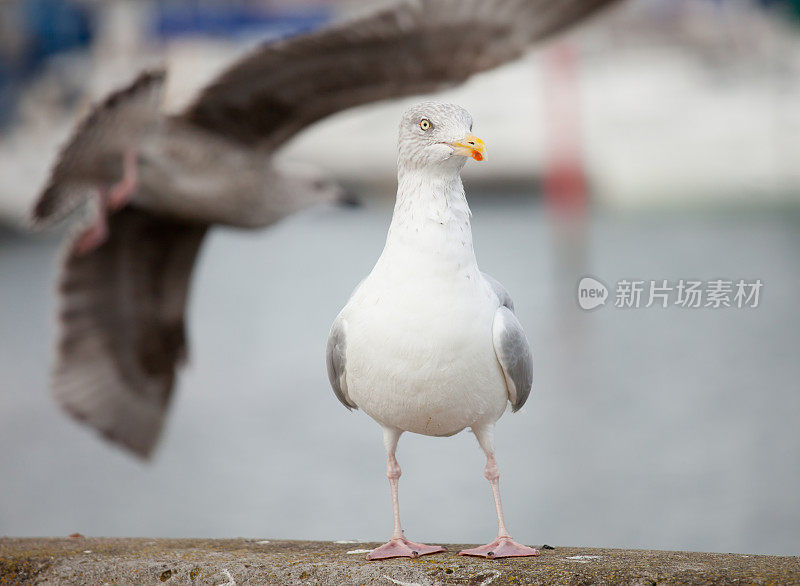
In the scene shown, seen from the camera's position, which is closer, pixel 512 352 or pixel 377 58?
pixel 512 352

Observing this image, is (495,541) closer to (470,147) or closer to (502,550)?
(502,550)

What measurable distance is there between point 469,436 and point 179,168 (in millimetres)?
6347

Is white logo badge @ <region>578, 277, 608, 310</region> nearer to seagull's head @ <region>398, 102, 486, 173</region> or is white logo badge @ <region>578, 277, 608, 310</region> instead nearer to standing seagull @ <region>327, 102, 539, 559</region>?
standing seagull @ <region>327, 102, 539, 559</region>

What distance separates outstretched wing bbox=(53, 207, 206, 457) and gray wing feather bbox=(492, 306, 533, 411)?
9.29ft

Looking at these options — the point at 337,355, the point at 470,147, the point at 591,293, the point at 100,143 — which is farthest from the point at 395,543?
the point at 100,143

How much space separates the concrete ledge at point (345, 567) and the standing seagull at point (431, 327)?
0.30ft

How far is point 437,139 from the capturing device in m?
2.16

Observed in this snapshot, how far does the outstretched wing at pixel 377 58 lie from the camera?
163 inches

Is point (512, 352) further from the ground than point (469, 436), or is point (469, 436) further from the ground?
point (469, 436)

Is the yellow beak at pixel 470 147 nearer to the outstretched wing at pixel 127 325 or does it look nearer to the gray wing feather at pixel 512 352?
the gray wing feather at pixel 512 352

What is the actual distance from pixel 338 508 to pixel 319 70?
15.1ft


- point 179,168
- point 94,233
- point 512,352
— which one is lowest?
point 512,352

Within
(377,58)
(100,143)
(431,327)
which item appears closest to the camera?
(431,327)

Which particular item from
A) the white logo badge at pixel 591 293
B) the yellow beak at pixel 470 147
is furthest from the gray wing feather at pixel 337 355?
the white logo badge at pixel 591 293
